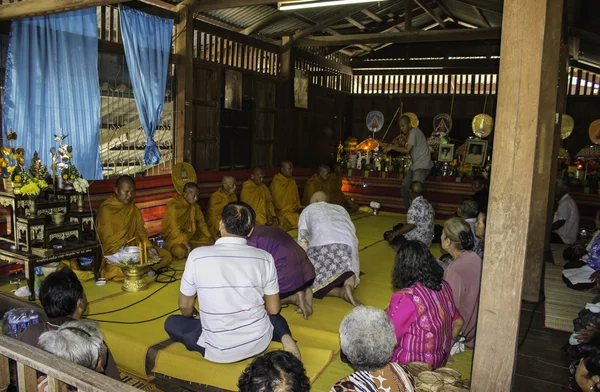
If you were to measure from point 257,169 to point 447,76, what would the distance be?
8.35 metres

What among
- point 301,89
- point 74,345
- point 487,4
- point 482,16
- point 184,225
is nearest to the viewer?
point 74,345

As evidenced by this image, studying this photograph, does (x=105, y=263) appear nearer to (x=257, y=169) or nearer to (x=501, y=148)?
(x=257, y=169)

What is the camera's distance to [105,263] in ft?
19.7

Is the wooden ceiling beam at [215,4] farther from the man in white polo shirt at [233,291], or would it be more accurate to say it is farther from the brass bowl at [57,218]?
the man in white polo shirt at [233,291]

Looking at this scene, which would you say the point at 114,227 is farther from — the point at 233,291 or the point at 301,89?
the point at 301,89

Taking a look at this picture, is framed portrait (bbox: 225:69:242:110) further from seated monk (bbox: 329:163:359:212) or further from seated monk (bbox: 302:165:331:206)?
seated monk (bbox: 329:163:359:212)

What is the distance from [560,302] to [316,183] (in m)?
6.41

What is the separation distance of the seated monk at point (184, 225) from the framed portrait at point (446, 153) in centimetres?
744

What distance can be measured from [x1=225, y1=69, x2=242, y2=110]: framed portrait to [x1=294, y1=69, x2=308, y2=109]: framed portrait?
223 cm

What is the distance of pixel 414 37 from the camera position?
35.7 ft

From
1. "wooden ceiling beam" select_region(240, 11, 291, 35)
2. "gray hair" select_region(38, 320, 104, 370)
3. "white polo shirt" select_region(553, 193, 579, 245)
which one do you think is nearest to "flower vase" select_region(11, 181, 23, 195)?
"gray hair" select_region(38, 320, 104, 370)

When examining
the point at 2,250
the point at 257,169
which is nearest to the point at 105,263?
the point at 2,250

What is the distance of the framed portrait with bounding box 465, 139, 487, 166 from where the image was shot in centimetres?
1281

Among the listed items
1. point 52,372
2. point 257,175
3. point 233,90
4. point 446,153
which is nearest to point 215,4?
point 233,90
